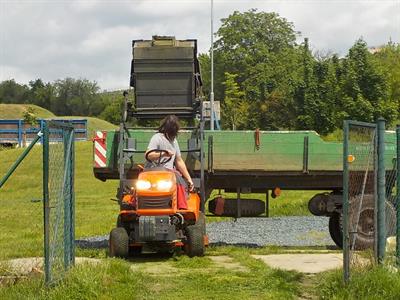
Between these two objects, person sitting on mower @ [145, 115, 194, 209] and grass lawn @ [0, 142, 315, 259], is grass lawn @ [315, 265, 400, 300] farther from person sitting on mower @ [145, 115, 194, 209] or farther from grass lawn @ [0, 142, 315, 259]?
grass lawn @ [0, 142, 315, 259]

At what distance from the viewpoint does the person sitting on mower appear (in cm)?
964

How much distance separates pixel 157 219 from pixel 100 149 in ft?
8.09

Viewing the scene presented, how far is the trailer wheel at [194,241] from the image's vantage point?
9.59 meters

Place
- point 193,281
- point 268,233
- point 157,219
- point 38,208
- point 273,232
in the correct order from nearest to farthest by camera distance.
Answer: point 193,281, point 157,219, point 268,233, point 273,232, point 38,208

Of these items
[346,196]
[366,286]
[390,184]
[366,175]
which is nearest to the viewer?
[366,286]

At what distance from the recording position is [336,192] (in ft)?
40.1

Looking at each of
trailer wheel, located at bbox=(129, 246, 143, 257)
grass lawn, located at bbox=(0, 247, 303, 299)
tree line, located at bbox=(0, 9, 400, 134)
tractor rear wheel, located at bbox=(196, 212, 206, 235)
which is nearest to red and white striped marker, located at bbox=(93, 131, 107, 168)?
trailer wheel, located at bbox=(129, 246, 143, 257)

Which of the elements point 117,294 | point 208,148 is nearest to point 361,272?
point 117,294

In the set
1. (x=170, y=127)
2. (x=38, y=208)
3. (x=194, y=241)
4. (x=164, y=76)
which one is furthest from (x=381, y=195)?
(x=38, y=208)

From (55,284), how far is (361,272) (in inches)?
123

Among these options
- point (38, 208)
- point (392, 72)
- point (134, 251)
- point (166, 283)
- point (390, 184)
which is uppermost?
point (392, 72)

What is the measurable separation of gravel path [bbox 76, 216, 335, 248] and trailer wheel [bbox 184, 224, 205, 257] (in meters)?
2.92

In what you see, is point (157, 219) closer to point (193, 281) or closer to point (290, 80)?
point (193, 281)

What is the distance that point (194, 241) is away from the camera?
31.4 feet
